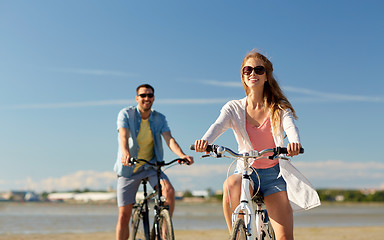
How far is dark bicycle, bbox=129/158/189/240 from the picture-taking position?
544cm

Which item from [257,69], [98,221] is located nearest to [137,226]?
[257,69]

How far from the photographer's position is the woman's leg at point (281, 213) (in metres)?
4.00

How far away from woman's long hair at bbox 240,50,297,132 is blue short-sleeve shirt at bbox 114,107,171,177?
7.03 feet

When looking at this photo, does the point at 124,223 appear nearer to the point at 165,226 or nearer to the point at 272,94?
the point at 165,226

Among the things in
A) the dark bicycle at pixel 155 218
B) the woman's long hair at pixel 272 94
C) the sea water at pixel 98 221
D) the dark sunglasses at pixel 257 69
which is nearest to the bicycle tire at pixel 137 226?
the dark bicycle at pixel 155 218

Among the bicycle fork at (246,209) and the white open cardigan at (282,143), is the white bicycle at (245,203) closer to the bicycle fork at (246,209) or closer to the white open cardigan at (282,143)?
the bicycle fork at (246,209)

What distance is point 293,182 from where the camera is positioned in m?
3.97

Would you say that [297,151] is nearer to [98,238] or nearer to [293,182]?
[293,182]

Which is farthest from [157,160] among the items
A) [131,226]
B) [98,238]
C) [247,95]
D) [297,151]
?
[98,238]

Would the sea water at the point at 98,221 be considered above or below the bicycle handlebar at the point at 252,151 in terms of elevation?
below

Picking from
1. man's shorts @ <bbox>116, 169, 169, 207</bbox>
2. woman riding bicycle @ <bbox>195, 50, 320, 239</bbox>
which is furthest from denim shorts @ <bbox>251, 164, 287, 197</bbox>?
man's shorts @ <bbox>116, 169, 169, 207</bbox>

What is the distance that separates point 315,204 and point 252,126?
0.80 m

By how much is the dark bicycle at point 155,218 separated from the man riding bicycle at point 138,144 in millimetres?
102

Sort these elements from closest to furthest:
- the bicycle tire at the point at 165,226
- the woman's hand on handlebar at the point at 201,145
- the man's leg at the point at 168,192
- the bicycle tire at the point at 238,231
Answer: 1. the bicycle tire at the point at 238,231
2. the woman's hand on handlebar at the point at 201,145
3. the bicycle tire at the point at 165,226
4. the man's leg at the point at 168,192
